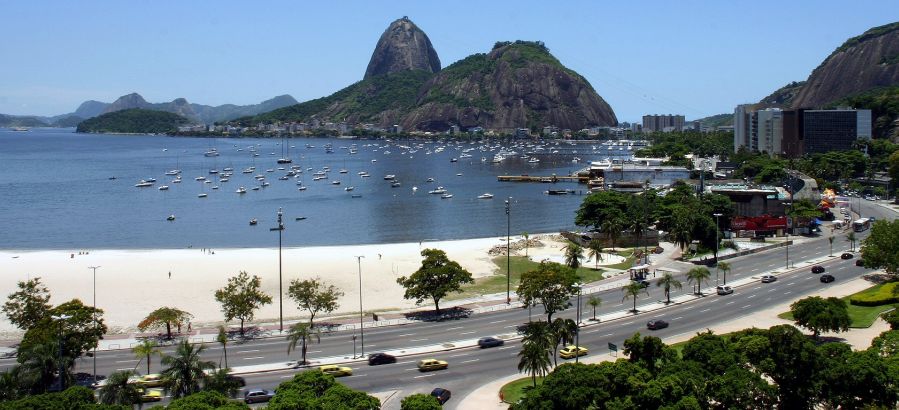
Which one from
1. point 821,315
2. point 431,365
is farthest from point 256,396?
point 821,315

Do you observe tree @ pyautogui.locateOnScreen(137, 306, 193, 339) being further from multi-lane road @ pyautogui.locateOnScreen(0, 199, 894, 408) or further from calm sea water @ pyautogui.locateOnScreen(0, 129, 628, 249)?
calm sea water @ pyautogui.locateOnScreen(0, 129, 628, 249)

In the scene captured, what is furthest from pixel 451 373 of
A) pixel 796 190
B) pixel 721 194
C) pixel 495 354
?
pixel 796 190

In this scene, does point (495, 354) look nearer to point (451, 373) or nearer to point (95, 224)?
point (451, 373)

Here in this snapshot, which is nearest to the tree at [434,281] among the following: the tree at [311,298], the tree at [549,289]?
the tree at [311,298]

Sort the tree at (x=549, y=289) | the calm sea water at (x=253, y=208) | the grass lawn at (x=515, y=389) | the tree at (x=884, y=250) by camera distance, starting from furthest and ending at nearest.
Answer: the calm sea water at (x=253, y=208), the tree at (x=884, y=250), the tree at (x=549, y=289), the grass lawn at (x=515, y=389)

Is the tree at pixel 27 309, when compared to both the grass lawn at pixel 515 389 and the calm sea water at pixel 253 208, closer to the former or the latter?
the grass lawn at pixel 515 389

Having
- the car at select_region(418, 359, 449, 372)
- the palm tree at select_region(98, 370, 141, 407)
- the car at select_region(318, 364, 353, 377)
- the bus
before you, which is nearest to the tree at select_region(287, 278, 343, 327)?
the car at select_region(318, 364, 353, 377)
